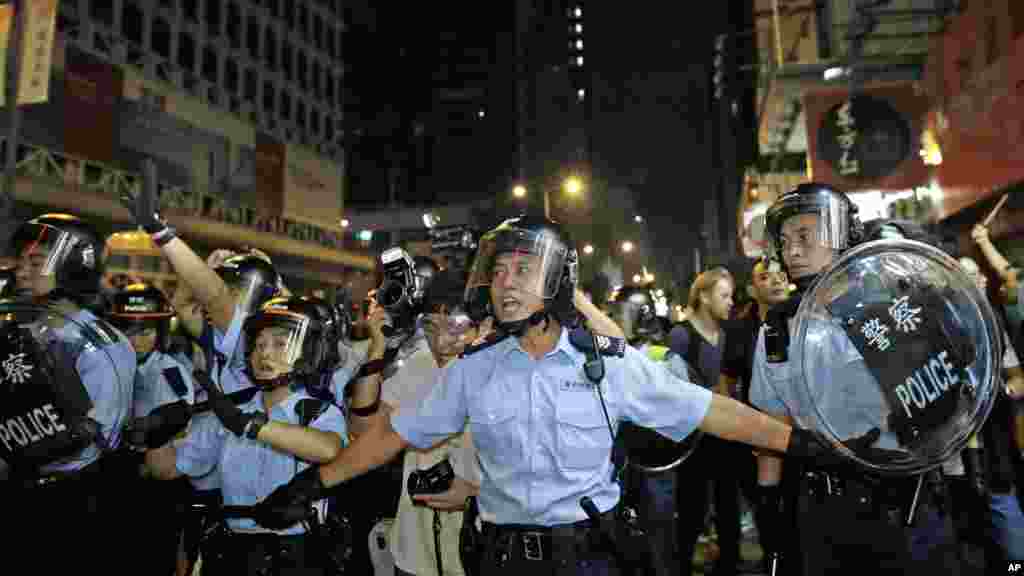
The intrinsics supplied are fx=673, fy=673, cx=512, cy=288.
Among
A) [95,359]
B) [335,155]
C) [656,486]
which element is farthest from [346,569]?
[335,155]

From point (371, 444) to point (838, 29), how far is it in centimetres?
1107

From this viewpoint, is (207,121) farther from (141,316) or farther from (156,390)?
(156,390)

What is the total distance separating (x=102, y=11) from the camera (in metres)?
30.5

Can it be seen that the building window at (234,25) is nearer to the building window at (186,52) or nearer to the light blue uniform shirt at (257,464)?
the building window at (186,52)

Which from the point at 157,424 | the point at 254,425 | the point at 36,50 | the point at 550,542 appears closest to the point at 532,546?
the point at 550,542

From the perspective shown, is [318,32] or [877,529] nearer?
[877,529]

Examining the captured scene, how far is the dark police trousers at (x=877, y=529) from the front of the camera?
2.91 m

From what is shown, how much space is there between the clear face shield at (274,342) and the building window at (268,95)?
45491mm

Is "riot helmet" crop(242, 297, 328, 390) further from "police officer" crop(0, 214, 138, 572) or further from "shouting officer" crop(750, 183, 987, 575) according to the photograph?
"shouting officer" crop(750, 183, 987, 575)

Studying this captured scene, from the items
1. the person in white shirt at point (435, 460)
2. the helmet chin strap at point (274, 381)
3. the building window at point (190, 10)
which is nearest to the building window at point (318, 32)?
the building window at point (190, 10)

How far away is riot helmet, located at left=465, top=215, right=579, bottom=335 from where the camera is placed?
2715mm

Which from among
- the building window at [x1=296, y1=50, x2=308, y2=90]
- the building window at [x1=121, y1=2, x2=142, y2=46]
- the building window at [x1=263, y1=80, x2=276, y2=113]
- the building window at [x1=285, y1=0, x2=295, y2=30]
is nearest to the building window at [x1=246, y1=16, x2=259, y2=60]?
the building window at [x1=263, y1=80, x2=276, y2=113]

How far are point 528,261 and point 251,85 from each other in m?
45.6

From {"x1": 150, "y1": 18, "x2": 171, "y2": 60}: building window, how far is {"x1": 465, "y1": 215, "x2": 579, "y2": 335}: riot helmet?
37.8m
